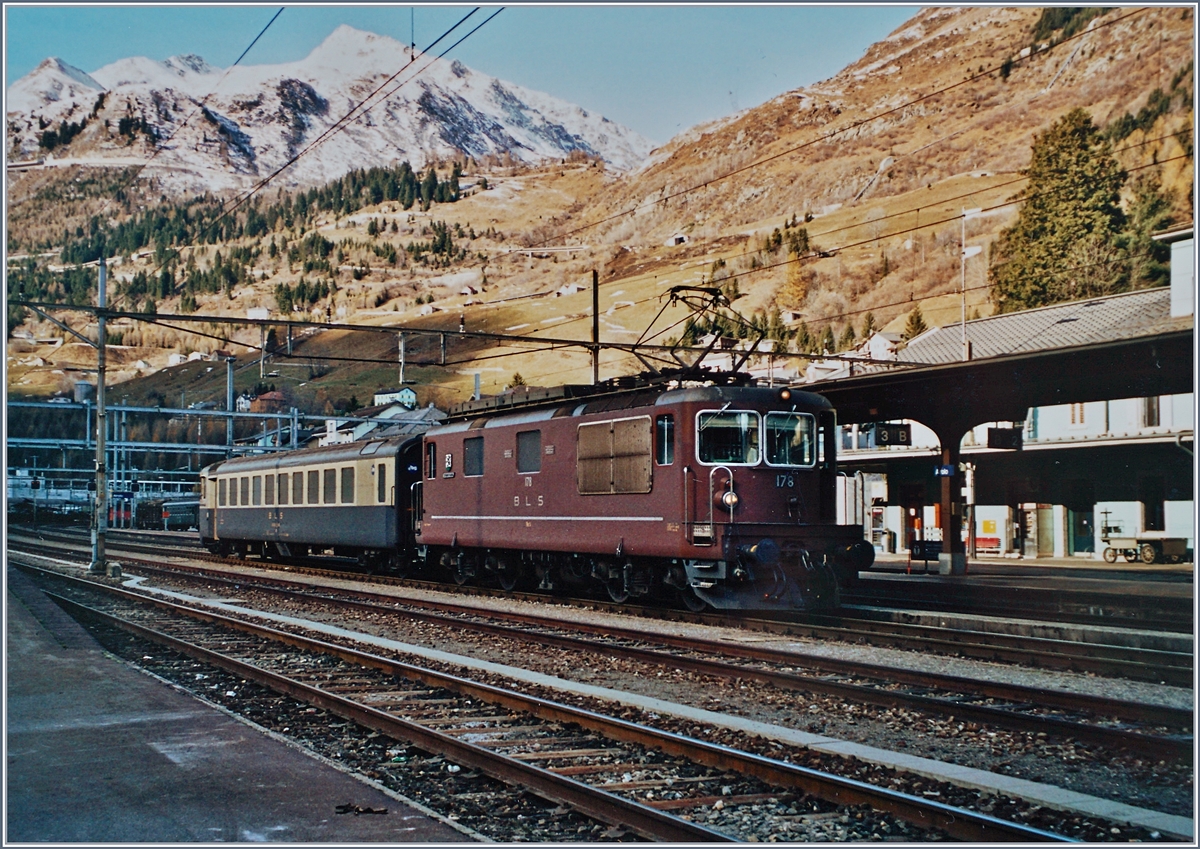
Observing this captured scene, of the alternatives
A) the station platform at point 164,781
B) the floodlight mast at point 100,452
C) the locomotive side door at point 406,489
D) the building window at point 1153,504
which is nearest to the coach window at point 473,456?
the locomotive side door at point 406,489

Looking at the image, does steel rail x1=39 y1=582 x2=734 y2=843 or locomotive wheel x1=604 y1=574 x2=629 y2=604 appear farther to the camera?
locomotive wheel x1=604 y1=574 x2=629 y2=604

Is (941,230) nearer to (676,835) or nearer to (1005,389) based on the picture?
(1005,389)

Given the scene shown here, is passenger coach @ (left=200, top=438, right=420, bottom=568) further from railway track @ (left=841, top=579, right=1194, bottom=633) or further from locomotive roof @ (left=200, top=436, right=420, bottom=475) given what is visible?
railway track @ (left=841, top=579, right=1194, bottom=633)

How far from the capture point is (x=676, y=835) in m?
6.89

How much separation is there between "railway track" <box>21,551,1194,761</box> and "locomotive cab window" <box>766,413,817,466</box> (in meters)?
4.02

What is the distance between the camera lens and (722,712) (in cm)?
1096

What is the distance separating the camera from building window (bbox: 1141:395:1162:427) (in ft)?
146

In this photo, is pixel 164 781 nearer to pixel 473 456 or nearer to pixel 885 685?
pixel 885 685

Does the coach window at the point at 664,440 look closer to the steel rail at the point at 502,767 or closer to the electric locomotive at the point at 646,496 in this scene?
the electric locomotive at the point at 646,496

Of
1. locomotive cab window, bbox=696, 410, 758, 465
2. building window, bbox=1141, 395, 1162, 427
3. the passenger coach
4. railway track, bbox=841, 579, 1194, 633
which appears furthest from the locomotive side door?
building window, bbox=1141, 395, 1162, 427

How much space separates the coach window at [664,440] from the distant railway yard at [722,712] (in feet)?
8.68

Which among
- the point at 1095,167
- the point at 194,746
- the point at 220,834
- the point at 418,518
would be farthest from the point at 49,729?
the point at 1095,167

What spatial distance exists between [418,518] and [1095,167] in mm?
54898

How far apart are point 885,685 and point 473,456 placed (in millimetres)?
13555
